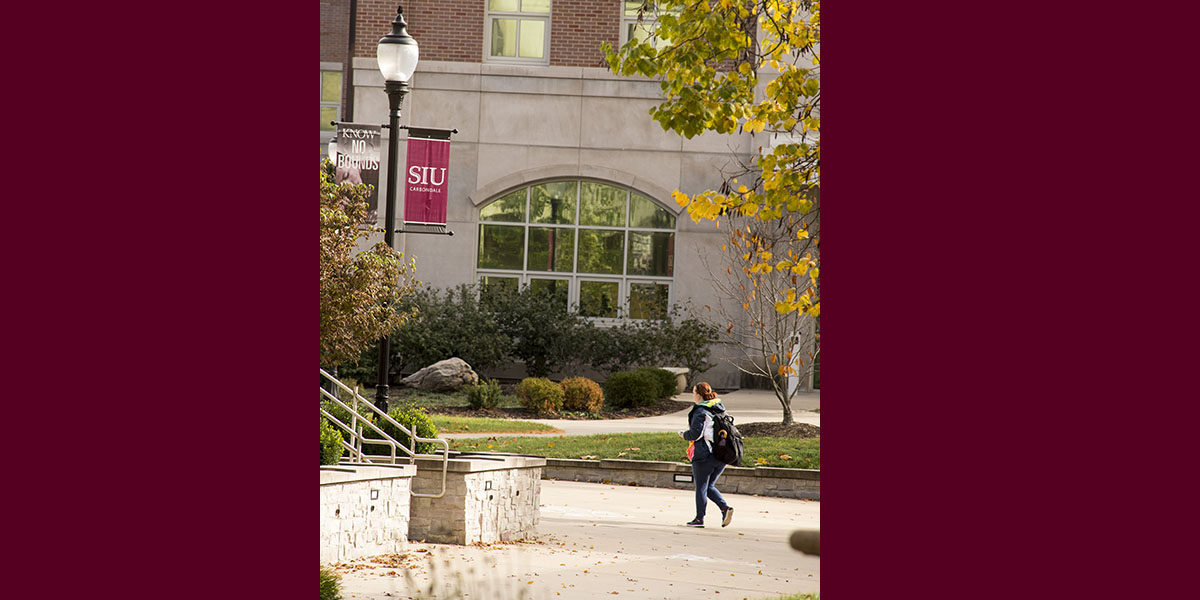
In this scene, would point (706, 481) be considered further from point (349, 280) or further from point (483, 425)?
point (349, 280)

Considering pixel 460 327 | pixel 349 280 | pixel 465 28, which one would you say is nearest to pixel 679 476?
pixel 460 327

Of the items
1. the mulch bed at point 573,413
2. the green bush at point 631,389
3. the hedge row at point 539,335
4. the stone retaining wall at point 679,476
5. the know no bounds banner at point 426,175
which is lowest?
the stone retaining wall at point 679,476

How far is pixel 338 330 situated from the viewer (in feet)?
23.0

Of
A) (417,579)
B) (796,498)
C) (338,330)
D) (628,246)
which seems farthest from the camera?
(338,330)

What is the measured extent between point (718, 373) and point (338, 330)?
2551mm

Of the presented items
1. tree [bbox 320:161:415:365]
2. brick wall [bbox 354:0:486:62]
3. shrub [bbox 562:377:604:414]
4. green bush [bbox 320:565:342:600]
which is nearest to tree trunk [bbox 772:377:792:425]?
shrub [bbox 562:377:604:414]

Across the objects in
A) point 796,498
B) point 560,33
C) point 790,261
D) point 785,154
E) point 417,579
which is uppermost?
point 560,33

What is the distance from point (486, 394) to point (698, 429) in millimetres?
1613

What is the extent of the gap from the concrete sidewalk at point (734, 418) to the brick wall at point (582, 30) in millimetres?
2062

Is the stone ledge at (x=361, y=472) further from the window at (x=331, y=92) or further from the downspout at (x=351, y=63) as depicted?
the downspout at (x=351, y=63)

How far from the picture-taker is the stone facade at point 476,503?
19.7 feet

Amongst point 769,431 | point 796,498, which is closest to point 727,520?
point 796,498

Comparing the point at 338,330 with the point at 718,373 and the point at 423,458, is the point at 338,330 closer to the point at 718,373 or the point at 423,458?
the point at 423,458

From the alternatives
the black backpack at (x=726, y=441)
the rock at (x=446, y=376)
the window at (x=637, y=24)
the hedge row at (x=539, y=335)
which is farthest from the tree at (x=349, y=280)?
the black backpack at (x=726, y=441)
